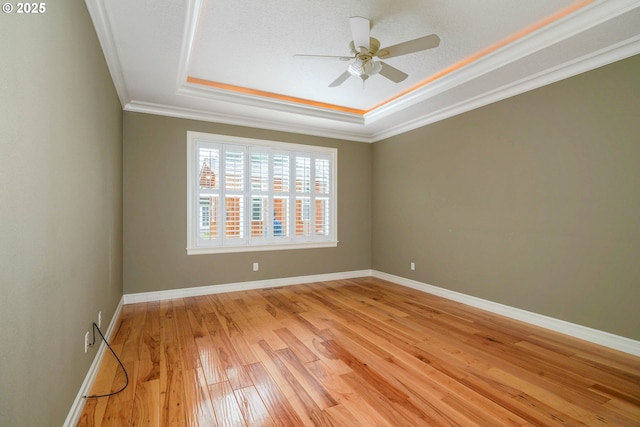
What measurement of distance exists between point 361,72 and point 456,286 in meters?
3.08

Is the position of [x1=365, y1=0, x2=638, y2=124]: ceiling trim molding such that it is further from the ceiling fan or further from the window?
the window

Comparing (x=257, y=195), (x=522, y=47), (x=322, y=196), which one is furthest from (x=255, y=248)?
(x=522, y=47)

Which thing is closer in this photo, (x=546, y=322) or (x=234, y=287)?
(x=546, y=322)

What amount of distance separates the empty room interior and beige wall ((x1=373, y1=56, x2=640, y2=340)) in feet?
0.07

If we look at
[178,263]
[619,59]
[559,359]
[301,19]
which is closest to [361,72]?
[301,19]

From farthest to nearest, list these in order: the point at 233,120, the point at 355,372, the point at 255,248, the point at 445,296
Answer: the point at 255,248, the point at 233,120, the point at 445,296, the point at 355,372

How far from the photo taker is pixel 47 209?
4.42 feet

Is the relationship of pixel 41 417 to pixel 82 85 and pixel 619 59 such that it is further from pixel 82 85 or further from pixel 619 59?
pixel 619 59

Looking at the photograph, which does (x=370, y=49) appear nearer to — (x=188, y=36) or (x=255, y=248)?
(x=188, y=36)

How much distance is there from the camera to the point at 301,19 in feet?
8.13

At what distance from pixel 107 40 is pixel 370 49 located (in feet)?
7.31

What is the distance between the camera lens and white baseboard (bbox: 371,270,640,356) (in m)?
2.57

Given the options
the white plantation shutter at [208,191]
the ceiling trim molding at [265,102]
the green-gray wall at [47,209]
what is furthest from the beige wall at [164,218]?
the green-gray wall at [47,209]

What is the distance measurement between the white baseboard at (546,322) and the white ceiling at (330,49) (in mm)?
2503
